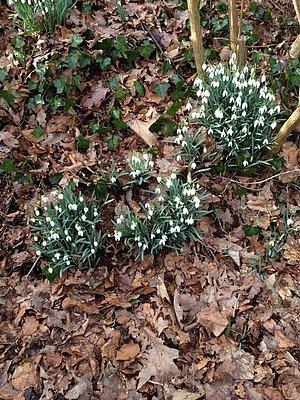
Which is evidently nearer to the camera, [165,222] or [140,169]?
[165,222]

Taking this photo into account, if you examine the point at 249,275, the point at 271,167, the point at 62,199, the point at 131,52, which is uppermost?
the point at 131,52

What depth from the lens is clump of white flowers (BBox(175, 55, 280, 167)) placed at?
3346 millimetres

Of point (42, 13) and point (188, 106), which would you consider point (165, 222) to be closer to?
point (188, 106)

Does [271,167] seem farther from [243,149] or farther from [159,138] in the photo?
[159,138]

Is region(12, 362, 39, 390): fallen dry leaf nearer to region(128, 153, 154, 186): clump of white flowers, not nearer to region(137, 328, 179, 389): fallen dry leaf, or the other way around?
region(137, 328, 179, 389): fallen dry leaf

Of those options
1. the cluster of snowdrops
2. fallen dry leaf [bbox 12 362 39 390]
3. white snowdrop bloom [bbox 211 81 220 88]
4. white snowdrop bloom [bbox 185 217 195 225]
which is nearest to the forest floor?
fallen dry leaf [bbox 12 362 39 390]

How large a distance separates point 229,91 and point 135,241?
1170 mm

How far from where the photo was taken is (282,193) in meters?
3.51

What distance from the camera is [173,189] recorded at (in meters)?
3.16

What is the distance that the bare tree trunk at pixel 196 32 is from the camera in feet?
10.9

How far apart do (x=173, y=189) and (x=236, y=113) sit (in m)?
0.70

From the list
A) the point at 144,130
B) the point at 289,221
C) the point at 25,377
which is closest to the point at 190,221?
the point at 289,221

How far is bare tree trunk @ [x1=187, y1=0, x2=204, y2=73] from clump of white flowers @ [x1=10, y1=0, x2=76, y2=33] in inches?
44.7

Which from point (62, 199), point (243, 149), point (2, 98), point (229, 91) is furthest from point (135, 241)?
point (2, 98)
